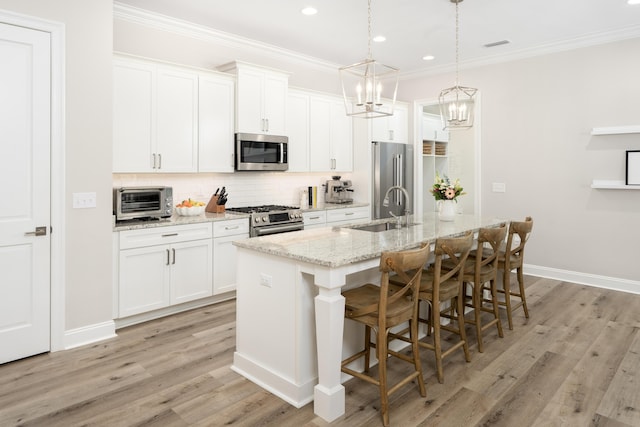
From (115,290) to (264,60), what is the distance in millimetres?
3429

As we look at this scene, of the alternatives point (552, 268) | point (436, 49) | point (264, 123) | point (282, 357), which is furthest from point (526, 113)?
point (282, 357)

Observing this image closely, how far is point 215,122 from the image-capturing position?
4.62m

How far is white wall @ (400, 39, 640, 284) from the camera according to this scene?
16.3 ft

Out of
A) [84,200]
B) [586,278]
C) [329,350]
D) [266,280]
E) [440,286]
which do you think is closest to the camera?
[329,350]

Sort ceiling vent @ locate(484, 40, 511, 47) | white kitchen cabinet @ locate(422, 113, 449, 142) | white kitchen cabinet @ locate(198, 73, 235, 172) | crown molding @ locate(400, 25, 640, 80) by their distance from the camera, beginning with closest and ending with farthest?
white kitchen cabinet @ locate(198, 73, 235, 172)
crown molding @ locate(400, 25, 640, 80)
ceiling vent @ locate(484, 40, 511, 47)
white kitchen cabinet @ locate(422, 113, 449, 142)

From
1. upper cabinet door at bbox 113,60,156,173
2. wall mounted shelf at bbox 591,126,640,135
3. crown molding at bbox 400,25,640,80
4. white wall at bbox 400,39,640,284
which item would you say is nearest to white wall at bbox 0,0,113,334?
upper cabinet door at bbox 113,60,156,173

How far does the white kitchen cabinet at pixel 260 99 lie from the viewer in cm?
478

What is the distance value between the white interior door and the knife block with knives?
5.93ft

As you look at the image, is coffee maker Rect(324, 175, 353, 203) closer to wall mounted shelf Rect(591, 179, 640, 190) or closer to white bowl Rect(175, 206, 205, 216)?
white bowl Rect(175, 206, 205, 216)

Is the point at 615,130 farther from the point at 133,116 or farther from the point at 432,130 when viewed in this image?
the point at 133,116

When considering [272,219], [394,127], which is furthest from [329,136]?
[272,219]

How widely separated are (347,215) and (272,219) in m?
1.47

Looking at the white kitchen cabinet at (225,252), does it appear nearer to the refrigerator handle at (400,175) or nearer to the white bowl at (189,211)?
the white bowl at (189,211)

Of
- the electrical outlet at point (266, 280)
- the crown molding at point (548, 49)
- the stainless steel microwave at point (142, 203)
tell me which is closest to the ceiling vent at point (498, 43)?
the crown molding at point (548, 49)
